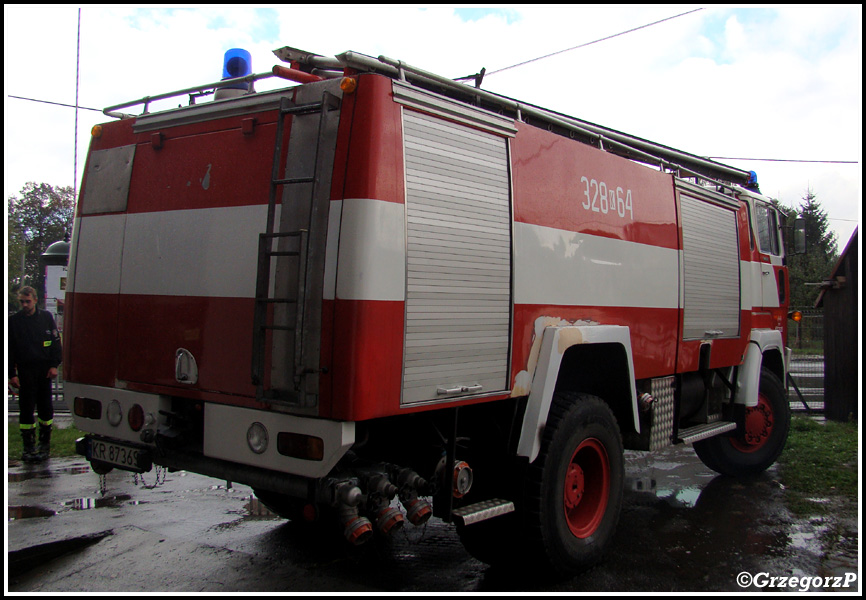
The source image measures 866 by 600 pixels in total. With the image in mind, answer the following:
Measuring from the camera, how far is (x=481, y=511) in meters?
3.80

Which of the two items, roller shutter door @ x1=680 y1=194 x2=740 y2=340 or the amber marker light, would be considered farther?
roller shutter door @ x1=680 y1=194 x2=740 y2=340

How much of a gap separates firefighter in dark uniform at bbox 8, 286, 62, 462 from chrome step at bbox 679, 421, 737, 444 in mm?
7065

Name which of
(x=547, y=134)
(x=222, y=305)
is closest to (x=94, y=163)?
(x=222, y=305)

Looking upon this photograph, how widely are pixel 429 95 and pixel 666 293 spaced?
10.1 ft

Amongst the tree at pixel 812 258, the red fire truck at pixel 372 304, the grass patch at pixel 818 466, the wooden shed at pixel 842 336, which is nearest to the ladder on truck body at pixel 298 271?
the red fire truck at pixel 372 304

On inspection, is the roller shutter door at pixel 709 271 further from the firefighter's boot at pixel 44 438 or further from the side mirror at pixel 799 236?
the firefighter's boot at pixel 44 438

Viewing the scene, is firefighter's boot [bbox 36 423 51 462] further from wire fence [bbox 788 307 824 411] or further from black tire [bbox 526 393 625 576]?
wire fence [bbox 788 307 824 411]

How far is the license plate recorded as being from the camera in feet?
13.0

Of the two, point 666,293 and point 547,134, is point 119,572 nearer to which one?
point 547,134

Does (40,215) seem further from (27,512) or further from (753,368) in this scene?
(753,368)

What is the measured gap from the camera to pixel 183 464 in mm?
3826

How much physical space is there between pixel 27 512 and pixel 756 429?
7.30 m

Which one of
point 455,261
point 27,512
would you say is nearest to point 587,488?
point 455,261

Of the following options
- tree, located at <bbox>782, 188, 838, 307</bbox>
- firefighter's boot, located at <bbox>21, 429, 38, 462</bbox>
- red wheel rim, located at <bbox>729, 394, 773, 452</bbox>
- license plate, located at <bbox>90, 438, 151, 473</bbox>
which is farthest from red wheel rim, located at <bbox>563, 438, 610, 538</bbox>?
tree, located at <bbox>782, 188, 838, 307</bbox>
